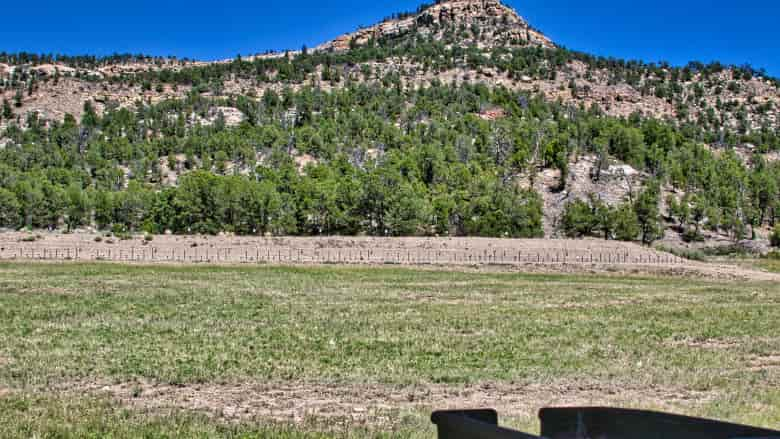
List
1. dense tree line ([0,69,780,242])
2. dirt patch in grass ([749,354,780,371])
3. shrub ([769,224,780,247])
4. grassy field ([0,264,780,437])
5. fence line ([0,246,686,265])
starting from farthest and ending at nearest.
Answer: shrub ([769,224,780,247]) → dense tree line ([0,69,780,242]) → fence line ([0,246,686,265]) → dirt patch in grass ([749,354,780,371]) → grassy field ([0,264,780,437])

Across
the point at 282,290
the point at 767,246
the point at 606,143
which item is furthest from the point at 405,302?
the point at 606,143

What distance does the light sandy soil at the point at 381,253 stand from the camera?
66375 millimetres

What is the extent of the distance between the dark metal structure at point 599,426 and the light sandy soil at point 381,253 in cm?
5863

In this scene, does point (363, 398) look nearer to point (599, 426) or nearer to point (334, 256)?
point (599, 426)

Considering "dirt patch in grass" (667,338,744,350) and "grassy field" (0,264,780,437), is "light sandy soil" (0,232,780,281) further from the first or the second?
"dirt patch in grass" (667,338,744,350)

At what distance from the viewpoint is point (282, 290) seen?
3956 centimetres

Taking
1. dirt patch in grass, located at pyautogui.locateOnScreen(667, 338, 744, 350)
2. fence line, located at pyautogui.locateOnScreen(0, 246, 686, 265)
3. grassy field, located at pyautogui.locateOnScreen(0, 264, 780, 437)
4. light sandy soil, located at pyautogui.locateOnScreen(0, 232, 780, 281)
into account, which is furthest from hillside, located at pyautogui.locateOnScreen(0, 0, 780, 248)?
dirt patch in grass, located at pyautogui.locateOnScreen(667, 338, 744, 350)

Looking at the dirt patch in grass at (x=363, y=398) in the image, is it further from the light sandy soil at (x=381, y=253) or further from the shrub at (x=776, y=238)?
the shrub at (x=776, y=238)

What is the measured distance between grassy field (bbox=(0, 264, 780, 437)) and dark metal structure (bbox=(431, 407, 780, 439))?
524 centimetres

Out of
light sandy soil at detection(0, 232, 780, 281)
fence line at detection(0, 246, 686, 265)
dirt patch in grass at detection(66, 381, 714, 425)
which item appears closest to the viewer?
dirt patch in grass at detection(66, 381, 714, 425)

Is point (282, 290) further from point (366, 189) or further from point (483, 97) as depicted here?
point (483, 97)

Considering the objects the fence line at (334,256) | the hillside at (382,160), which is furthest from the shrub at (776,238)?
the fence line at (334,256)

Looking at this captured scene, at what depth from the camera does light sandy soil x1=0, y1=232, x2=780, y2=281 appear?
6638cm

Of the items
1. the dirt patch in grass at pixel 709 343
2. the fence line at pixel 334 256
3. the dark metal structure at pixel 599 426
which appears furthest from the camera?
the fence line at pixel 334 256
